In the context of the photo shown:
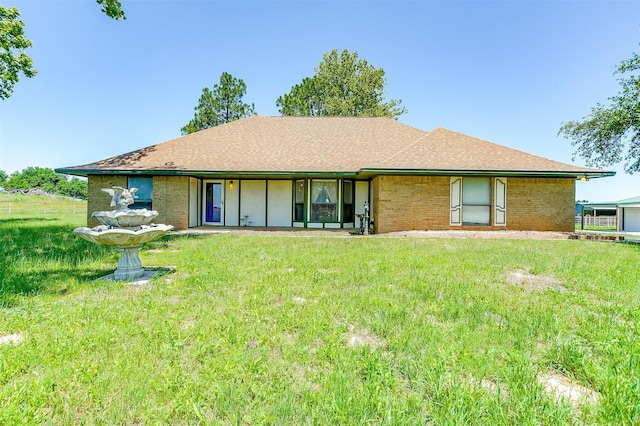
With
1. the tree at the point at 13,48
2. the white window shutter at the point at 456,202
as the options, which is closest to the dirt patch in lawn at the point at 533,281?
the white window shutter at the point at 456,202

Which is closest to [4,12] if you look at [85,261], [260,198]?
[260,198]

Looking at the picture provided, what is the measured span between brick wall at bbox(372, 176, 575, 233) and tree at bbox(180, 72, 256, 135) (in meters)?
21.3

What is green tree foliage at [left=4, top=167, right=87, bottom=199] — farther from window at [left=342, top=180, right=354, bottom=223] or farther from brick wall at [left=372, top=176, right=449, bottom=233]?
brick wall at [left=372, top=176, right=449, bottom=233]

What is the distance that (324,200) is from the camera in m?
14.3

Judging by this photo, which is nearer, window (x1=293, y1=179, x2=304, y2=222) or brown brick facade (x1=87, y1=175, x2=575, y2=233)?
brown brick facade (x1=87, y1=175, x2=575, y2=233)

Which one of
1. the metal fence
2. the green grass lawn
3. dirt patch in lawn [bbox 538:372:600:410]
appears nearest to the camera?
the green grass lawn

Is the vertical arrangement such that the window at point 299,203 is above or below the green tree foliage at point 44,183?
below

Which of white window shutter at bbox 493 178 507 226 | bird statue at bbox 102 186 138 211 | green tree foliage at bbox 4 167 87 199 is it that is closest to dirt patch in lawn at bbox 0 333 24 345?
bird statue at bbox 102 186 138 211

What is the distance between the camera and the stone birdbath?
15.6ft

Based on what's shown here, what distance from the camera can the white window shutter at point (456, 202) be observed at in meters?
12.2

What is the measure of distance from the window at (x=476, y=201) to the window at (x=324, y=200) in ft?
18.4

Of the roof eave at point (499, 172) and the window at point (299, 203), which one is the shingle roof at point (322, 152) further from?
the window at point (299, 203)

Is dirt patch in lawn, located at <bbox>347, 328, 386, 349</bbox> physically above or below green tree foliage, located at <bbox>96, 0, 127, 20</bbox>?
below

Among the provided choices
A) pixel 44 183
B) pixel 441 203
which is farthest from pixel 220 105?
pixel 44 183
